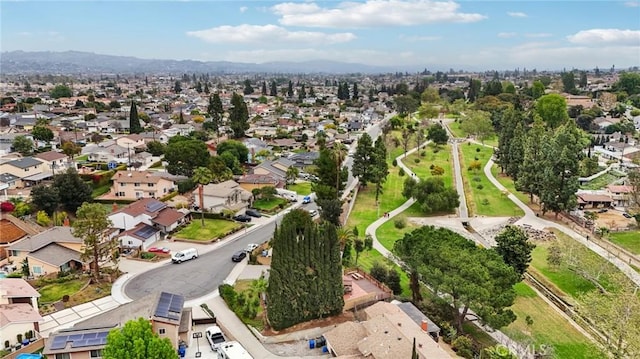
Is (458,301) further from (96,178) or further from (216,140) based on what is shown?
(216,140)

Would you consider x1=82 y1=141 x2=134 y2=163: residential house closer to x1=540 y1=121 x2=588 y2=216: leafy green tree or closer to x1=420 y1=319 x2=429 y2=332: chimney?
x1=540 y1=121 x2=588 y2=216: leafy green tree

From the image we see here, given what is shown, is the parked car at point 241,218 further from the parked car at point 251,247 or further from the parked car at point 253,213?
the parked car at point 251,247

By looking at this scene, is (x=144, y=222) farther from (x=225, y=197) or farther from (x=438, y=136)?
(x=438, y=136)

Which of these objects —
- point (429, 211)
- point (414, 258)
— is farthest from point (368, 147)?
point (414, 258)

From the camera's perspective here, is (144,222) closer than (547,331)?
No

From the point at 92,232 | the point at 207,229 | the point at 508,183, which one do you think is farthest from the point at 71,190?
the point at 508,183

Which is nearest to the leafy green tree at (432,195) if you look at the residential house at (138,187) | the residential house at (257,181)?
the residential house at (257,181)

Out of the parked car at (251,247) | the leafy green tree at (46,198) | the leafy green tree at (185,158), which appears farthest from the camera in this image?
the leafy green tree at (185,158)
